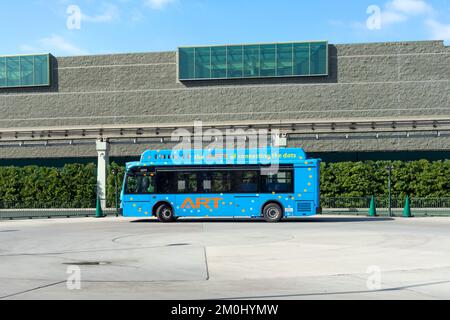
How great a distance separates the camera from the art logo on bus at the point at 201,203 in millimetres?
26719

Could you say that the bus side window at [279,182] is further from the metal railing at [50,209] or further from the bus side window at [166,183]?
the metal railing at [50,209]

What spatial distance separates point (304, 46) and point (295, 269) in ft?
132

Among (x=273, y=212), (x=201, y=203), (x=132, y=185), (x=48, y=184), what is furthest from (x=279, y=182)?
(x=48, y=184)

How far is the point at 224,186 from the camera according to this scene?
87.9 feet

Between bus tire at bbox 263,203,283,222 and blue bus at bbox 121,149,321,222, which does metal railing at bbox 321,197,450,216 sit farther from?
bus tire at bbox 263,203,283,222

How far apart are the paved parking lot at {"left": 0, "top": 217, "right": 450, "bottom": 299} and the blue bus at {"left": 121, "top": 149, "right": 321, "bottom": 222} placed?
5551mm

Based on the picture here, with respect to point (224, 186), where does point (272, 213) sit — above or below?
below

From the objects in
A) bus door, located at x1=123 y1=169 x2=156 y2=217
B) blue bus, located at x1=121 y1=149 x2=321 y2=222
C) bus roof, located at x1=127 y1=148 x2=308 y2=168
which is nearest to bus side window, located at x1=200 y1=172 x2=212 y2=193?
blue bus, located at x1=121 y1=149 x2=321 y2=222

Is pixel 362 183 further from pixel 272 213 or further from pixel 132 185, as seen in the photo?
pixel 132 185

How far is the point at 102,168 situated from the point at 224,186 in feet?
68.4

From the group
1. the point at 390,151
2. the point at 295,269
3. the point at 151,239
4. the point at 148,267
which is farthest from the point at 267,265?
the point at 390,151

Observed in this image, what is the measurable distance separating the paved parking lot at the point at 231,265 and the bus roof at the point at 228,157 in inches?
249

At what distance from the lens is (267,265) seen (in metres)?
12.3
